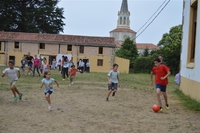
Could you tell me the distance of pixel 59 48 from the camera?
52906mm

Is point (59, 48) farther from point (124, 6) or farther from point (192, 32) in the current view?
point (124, 6)

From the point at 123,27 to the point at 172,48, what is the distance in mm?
84637

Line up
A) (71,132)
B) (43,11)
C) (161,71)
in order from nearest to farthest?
(71,132) < (161,71) < (43,11)

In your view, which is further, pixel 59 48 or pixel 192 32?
pixel 59 48

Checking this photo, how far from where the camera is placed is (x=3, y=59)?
2099 inches

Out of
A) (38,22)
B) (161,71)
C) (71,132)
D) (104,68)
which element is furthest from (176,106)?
(38,22)

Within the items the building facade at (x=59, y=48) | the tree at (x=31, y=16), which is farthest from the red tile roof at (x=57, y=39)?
the tree at (x=31, y=16)

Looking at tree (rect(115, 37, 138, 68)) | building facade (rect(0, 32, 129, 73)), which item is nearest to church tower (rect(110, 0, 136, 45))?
tree (rect(115, 37, 138, 68))

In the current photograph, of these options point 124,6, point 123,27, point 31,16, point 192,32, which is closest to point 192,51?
point 192,32

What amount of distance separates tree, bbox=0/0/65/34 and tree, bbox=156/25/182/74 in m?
20.5

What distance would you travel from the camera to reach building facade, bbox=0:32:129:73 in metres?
52.5

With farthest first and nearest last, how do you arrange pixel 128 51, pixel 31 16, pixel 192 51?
pixel 128 51 → pixel 31 16 → pixel 192 51

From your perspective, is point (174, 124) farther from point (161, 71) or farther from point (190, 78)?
point (190, 78)

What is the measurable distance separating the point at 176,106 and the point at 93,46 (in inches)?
1647
